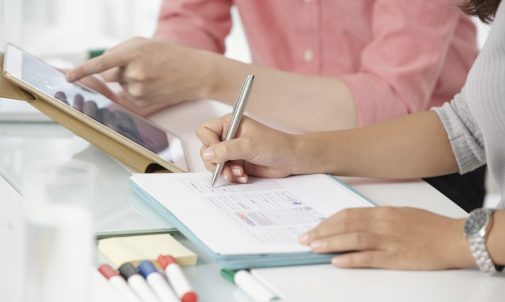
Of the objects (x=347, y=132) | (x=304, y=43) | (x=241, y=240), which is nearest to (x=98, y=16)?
(x=304, y=43)

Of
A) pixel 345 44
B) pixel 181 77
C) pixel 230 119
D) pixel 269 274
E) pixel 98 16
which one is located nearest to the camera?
pixel 269 274

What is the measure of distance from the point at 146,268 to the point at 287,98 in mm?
612

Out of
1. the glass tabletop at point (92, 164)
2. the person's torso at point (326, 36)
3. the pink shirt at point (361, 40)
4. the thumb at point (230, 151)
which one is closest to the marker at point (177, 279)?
the glass tabletop at point (92, 164)

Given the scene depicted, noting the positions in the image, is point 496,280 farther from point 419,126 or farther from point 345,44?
point 345,44

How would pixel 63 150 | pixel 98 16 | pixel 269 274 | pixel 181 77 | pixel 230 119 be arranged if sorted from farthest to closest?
pixel 98 16 < pixel 181 77 < pixel 63 150 < pixel 230 119 < pixel 269 274

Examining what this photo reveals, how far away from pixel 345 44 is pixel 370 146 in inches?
19.0

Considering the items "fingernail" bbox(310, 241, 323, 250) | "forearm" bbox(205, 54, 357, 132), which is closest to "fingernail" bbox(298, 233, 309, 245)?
"fingernail" bbox(310, 241, 323, 250)

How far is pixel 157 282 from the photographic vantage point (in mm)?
736

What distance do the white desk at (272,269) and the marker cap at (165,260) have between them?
1.0 inches

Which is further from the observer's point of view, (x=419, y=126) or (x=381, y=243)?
(x=419, y=126)

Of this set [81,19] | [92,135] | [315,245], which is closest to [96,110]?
[92,135]

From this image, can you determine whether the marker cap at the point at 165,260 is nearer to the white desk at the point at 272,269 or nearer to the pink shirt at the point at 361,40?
the white desk at the point at 272,269

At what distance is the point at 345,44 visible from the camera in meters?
1.55

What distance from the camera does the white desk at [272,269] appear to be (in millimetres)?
763
